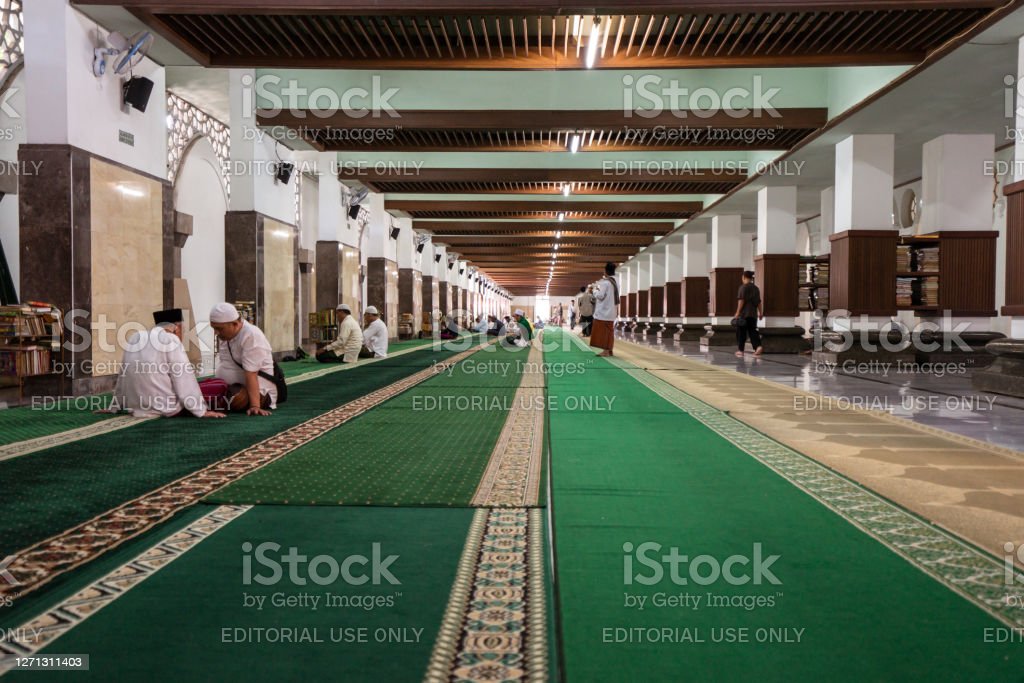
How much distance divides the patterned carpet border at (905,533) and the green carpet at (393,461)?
120cm

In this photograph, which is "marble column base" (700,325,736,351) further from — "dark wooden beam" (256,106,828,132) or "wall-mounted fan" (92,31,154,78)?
"wall-mounted fan" (92,31,154,78)

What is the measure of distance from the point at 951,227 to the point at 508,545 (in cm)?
800

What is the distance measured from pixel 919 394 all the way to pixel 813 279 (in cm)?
578

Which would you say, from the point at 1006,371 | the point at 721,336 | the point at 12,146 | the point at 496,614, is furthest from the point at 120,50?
the point at 721,336

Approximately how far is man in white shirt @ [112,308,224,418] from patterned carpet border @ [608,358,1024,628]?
3039 millimetres

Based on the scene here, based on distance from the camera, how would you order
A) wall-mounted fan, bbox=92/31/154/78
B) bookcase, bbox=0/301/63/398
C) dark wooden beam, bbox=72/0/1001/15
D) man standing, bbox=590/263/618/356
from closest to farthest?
bookcase, bbox=0/301/63/398
dark wooden beam, bbox=72/0/1001/15
wall-mounted fan, bbox=92/31/154/78
man standing, bbox=590/263/618/356

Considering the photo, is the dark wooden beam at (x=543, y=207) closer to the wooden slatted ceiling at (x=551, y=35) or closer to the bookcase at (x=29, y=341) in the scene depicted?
the wooden slatted ceiling at (x=551, y=35)

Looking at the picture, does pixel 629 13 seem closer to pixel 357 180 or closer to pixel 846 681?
pixel 846 681

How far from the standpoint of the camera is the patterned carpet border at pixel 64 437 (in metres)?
3.09

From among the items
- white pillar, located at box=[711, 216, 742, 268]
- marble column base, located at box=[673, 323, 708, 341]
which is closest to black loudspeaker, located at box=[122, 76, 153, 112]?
white pillar, located at box=[711, 216, 742, 268]

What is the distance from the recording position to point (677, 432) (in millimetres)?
3631

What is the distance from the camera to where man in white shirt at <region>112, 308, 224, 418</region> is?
3945mm

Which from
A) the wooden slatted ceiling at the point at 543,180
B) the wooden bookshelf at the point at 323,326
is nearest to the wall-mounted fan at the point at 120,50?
the wooden bookshelf at the point at 323,326

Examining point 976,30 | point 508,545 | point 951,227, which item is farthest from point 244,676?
point 951,227
